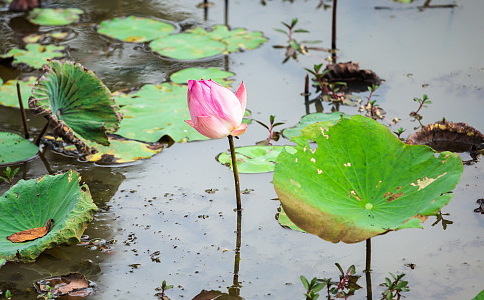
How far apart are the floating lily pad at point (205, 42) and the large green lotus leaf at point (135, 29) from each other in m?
0.14

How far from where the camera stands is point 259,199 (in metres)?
2.62

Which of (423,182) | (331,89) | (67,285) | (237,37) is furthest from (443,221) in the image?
(237,37)

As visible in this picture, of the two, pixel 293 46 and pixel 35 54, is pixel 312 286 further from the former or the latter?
pixel 35 54

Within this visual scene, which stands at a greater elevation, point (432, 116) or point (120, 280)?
point (432, 116)

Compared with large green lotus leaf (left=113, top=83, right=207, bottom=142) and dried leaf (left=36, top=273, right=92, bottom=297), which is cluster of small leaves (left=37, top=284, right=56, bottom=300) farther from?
large green lotus leaf (left=113, top=83, right=207, bottom=142)

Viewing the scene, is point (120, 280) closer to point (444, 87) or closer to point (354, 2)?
point (444, 87)

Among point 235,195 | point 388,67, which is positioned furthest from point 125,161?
point 388,67

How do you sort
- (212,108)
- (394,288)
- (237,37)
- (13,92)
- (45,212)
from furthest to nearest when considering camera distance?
(237,37) → (13,92) → (45,212) → (212,108) → (394,288)

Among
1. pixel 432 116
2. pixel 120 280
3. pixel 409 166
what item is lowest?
pixel 120 280

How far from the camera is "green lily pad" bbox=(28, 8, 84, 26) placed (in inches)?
182

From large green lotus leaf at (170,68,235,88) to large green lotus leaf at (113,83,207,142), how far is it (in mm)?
97

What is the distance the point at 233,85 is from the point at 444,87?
1164mm

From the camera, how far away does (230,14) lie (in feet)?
15.4

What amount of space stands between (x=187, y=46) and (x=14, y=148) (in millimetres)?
1461
